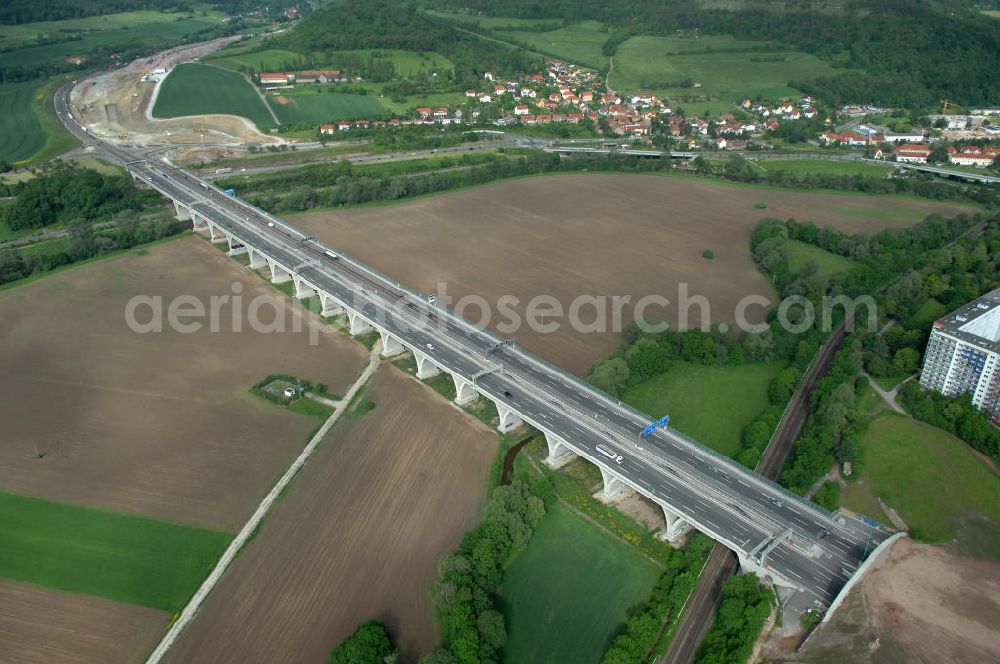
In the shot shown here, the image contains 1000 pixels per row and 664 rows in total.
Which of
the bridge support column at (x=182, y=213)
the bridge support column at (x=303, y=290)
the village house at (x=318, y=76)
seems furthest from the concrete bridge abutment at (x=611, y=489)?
the village house at (x=318, y=76)

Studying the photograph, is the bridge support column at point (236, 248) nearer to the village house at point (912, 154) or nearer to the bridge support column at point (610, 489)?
the bridge support column at point (610, 489)

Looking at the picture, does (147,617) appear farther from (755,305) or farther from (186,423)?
(755,305)

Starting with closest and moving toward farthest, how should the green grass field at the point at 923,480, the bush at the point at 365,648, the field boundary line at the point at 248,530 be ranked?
the bush at the point at 365,648 → the field boundary line at the point at 248,530 → the green grass field at the point at 923,480

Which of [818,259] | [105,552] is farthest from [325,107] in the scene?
[105,552]

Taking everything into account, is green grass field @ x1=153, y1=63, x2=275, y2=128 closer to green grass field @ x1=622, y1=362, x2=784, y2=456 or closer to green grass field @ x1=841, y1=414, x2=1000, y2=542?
green grass field @ x1=622, y1=362, x2=784, y2=456

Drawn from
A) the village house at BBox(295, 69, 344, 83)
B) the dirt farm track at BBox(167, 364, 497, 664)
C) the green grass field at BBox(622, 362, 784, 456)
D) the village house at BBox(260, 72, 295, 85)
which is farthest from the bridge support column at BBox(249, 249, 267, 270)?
the village house at BBox(295, 69, 344, 83)
